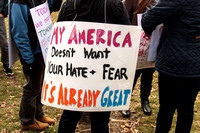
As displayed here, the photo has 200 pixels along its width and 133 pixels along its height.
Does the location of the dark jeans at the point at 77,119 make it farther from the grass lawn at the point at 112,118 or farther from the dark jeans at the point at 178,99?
the grass lawn at the point at 112,118

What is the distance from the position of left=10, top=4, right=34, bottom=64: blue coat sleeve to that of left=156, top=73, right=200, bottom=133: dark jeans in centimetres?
158

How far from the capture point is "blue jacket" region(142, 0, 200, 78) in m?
2.05

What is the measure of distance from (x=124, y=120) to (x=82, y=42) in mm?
Answer: 2217

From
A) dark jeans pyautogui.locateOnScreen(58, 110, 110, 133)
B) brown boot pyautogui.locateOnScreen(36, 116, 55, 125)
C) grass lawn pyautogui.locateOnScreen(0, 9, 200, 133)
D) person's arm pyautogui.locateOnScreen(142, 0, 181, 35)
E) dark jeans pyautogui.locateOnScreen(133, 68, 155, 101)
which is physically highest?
person's arm pyautogui.locateOnScreen(142, 0, 181, 35)

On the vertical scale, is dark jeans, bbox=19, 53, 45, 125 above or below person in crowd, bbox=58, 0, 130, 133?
below

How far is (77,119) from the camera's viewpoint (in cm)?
229

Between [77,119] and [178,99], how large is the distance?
3.78 ft

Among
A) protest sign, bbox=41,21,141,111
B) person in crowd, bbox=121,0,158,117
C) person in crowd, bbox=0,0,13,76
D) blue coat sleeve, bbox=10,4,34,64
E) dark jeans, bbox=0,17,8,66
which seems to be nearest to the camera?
protest sign, bbox=41,21,141,111

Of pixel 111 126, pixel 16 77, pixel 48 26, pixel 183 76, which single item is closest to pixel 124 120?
pixel 111 126

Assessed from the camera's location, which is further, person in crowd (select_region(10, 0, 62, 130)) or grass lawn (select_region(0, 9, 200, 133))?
grass lawn (select_region(0, 9, 200, 133))

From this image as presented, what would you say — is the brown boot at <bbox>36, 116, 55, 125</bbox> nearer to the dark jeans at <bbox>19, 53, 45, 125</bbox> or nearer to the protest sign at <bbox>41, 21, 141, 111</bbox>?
the dark jeans at <bbox>19, 53, 45, 125</bbox>

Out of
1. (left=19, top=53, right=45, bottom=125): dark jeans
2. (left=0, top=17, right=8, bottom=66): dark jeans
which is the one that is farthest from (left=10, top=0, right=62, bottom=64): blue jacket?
(left=0, top=17, right=8, bottom=66): dark jeans

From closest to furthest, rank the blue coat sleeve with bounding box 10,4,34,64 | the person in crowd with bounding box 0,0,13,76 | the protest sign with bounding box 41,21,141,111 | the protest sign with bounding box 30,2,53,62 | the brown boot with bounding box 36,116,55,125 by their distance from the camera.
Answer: the protest sign with bounding box 41,21,141,111
the blue coat sleeve with bounding box 10,4,34,64
the protest sign with bounding box 30,2,53,62
the brown boot with bounding box 36,116,55,125
the person in crowd with bounding box 0,0,13,76

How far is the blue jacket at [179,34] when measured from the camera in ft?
6.73
